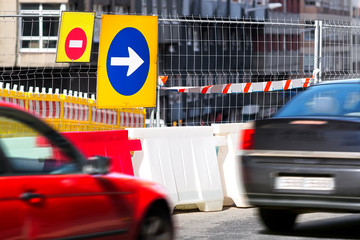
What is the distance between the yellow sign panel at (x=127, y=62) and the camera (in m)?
12.8

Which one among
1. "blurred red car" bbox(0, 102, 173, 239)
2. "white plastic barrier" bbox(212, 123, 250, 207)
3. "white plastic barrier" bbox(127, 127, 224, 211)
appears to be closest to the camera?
"blurred red car" bbox(0, 102, 173, 239)

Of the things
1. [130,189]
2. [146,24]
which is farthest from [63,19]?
[130,189]

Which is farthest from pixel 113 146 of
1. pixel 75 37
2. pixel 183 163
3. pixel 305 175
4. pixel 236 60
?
pixel 236 60

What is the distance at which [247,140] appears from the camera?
9.05 metres

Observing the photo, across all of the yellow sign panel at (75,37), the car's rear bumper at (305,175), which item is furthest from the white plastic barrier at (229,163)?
the car's rear bumper at (305,175)

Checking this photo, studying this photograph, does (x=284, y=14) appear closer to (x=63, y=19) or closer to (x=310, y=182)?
(x=63, y=19)

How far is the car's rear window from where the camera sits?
30.1 ft

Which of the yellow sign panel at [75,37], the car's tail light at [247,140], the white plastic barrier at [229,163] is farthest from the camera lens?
the yellow sign panel at [75,37]

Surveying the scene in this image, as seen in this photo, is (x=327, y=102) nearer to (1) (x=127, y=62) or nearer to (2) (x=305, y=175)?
(2) (x=305, y=175)

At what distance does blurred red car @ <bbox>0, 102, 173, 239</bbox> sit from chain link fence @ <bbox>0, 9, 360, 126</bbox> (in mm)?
8594

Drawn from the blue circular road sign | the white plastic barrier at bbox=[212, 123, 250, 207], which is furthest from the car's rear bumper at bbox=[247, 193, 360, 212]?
the blue circular road sign

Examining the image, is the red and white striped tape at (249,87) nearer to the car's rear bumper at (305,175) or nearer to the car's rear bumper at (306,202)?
the car's rear bumper at (305,175)

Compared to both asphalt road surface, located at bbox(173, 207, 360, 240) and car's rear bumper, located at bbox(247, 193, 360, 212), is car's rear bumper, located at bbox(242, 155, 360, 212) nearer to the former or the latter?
car's rear bumper, located at bbox(247, 193, 360, 212)

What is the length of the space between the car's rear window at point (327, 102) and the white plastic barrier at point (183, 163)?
2.11m
